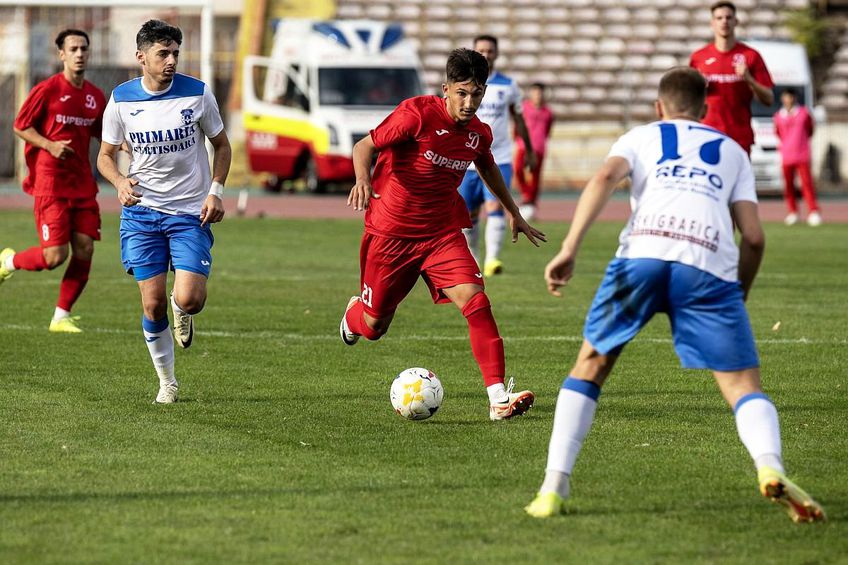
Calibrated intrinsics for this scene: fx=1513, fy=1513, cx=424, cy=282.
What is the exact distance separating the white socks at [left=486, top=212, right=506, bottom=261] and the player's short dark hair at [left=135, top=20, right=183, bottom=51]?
292 inches

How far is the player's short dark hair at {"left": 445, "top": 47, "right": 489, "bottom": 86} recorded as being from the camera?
7.46m

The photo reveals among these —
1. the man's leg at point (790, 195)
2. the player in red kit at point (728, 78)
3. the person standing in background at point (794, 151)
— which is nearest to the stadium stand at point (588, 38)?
the person standing in background at point (794, 151)

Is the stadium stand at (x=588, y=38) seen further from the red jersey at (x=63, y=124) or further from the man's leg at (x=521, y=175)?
the red jersey at (x=63, y=124)

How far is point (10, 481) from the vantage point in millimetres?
6137

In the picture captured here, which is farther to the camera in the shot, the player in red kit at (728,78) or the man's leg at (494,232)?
the man's leg at (494,232)

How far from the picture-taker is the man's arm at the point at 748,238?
5539 millimetres

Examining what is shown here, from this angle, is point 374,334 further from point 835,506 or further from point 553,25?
point 553,25

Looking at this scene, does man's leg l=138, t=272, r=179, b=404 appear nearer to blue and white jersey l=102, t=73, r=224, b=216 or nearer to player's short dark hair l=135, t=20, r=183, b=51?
blue and white jersey l=102, t=73, r=224, b=216

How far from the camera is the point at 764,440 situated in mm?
5469

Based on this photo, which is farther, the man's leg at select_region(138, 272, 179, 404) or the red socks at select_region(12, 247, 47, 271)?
the red socks at select_region(12, 247, 47, 271)

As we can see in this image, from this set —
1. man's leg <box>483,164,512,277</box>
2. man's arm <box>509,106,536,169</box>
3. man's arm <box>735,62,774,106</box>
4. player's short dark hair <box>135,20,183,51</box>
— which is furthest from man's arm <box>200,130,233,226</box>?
man's leg <box>483,164,512,277</box>

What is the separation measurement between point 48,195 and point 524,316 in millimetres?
3838

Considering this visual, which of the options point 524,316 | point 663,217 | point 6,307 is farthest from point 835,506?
point 6,307

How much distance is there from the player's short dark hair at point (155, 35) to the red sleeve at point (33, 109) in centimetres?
305
